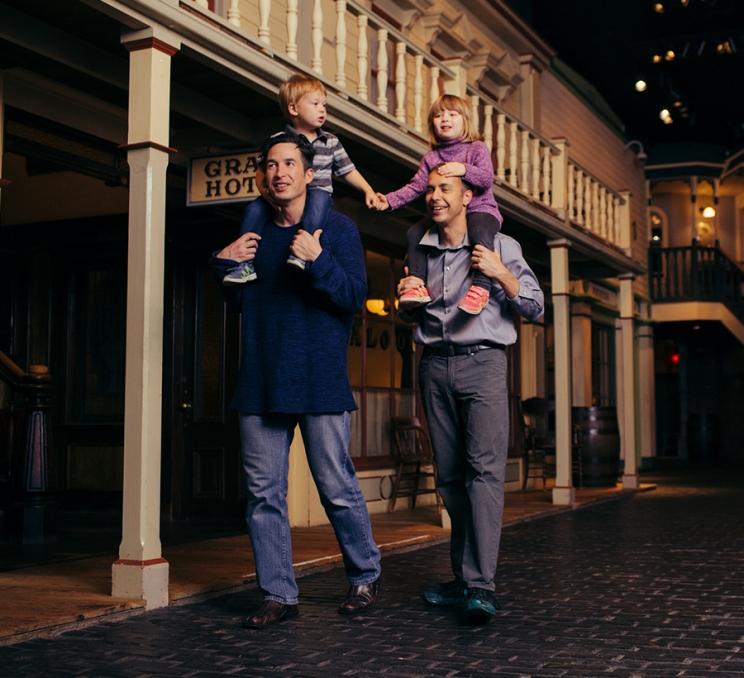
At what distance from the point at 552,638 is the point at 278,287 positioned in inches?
70.2

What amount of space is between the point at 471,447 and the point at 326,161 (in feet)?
4.79

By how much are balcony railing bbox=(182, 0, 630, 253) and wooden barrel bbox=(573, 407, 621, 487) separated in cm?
218

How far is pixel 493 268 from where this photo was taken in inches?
186

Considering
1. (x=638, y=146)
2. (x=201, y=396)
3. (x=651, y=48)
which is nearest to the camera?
(x=201, y=396)

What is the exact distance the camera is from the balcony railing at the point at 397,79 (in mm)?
7659

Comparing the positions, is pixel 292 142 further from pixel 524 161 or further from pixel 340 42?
pixel 524 161

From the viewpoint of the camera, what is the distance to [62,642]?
4379 millimetres

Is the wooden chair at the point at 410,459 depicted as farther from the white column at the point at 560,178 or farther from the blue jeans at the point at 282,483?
the blue jeans at the point at 282,483

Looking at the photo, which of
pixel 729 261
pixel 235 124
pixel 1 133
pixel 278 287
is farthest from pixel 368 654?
pixel 729 261

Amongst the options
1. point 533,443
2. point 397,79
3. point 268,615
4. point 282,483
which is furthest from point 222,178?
point 533,443

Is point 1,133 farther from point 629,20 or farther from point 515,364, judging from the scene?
point 629,20

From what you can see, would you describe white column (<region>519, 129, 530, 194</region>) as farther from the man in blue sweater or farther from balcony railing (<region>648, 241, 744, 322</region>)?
balcony railing (<region>648, 241, 744, 322</region>)

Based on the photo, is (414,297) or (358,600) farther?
(358,600)

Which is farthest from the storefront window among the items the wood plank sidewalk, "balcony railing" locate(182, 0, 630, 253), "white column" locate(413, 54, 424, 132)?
"white column" locate(413, 54, 424, 132)
